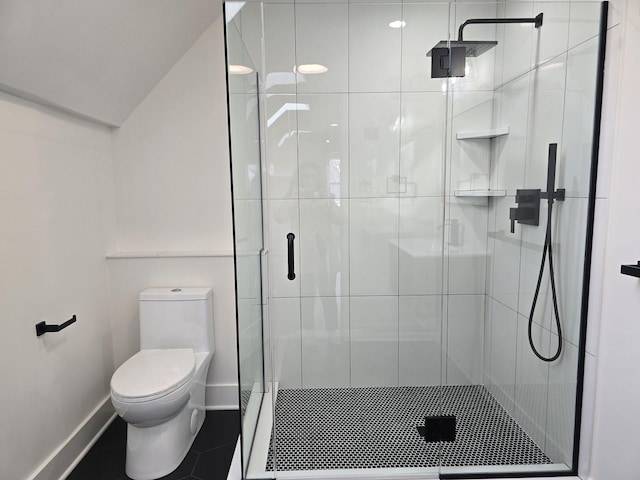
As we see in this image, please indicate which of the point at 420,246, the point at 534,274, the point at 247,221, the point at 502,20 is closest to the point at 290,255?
the point at 247,221

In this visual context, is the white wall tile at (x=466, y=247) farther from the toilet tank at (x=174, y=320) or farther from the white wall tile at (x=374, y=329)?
the toilet tank at (x=174, y=320)

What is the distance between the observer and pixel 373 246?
205cm

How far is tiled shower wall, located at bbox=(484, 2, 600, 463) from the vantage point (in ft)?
5.57

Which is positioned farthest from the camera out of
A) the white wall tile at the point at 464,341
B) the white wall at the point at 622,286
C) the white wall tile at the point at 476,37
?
the white wall tile at the point at 464,341

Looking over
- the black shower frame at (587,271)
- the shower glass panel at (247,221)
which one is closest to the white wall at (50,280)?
the shower glass panel at (247,221)

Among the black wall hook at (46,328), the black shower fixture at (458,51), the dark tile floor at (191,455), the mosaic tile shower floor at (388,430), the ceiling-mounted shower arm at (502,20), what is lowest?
the dark tile floor at (191,455)

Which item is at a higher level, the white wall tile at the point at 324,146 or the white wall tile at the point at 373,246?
the white wall tile at the point at 324,146

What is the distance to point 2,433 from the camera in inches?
65.2

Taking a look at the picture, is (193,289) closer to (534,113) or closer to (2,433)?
(2,433)

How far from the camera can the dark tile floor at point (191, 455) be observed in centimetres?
202

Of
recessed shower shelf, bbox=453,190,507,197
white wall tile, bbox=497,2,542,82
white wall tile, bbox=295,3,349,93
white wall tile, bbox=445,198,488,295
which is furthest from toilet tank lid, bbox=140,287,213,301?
white wall tile, bbox=497,2,542,82

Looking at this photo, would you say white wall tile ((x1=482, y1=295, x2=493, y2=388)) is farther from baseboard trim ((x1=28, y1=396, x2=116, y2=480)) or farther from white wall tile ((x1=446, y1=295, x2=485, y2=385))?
baseboard trim ((x1=28, y1=396, x2=116, y2=480))

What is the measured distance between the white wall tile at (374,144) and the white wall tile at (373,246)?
0.22 ft

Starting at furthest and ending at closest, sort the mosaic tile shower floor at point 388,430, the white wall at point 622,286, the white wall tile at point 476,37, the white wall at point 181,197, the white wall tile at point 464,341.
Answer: the white wall at point 181,197, the white wall tile at point 464,341, the mosaic tile shower floor at point 388,430, the white wall tile at point 476,37, the white wall at point 622,286
